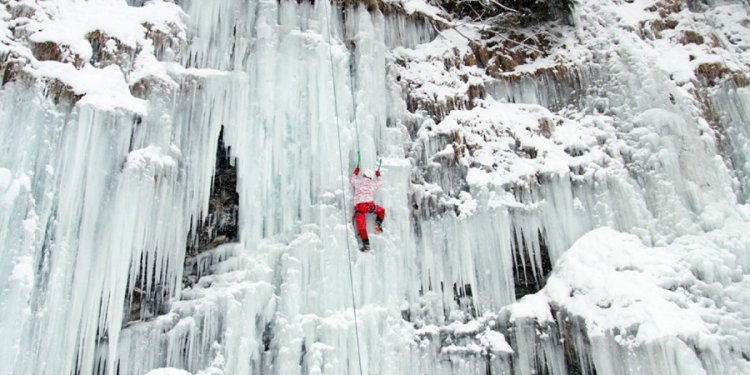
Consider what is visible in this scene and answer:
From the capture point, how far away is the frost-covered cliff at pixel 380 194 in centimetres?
671

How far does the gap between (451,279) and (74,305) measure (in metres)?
4.72

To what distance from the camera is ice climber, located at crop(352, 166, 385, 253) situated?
785cm

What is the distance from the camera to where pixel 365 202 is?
25.9ft

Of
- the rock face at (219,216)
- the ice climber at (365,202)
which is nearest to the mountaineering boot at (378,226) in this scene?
the ice climber at (365,202)

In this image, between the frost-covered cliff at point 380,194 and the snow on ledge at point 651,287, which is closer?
the frost-covered cliff at point 380,194

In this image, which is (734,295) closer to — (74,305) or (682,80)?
(682,80)

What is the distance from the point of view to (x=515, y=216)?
8633mm

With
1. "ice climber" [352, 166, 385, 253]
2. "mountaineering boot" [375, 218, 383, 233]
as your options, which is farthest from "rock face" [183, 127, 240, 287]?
"mountaineering boot" [375, 218, 383, 233]

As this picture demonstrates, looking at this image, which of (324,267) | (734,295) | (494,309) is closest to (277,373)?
(324,267)

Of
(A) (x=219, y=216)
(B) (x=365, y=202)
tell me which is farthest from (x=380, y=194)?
(A) (x=219, y=216)

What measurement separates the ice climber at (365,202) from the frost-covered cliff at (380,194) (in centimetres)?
19

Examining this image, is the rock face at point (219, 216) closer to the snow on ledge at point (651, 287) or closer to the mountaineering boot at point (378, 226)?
the mountaineering boot at point (378, 226)

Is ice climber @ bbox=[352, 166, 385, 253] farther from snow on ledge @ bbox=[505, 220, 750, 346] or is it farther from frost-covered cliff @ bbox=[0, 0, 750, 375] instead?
snow on ledge @ bbox=[505, 220, 750, 346]

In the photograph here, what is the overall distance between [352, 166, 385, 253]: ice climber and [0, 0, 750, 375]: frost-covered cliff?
192mm
